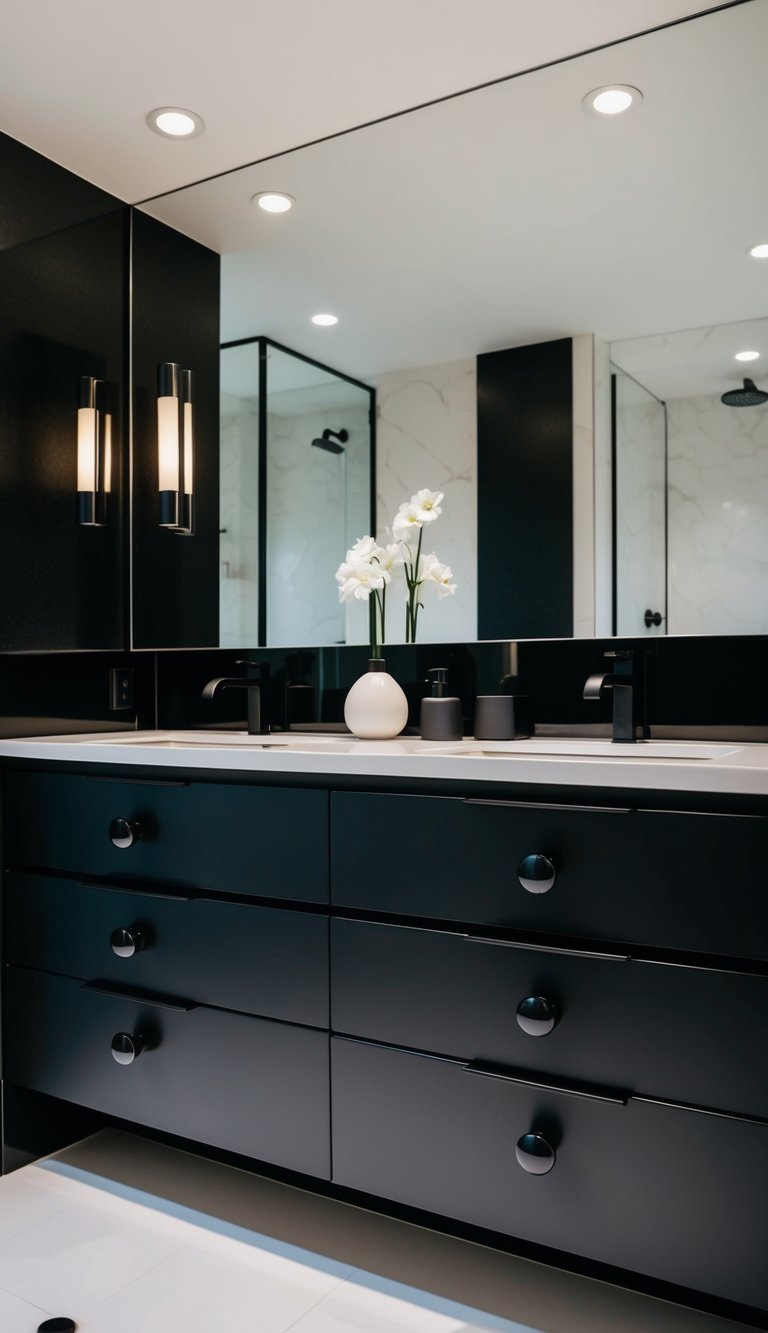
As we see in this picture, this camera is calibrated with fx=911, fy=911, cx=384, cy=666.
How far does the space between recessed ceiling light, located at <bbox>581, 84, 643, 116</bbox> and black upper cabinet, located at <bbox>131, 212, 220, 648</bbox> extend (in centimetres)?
91

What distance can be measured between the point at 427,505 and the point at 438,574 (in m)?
0.15

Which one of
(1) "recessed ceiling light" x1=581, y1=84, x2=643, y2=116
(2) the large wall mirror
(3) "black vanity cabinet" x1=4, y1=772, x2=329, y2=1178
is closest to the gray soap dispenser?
(2) the large wall mirror

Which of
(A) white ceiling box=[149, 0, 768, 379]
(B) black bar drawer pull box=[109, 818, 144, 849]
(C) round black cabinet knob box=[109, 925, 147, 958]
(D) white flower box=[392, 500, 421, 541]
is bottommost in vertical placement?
(C) round black cabinet knob box=[109, 925, 147, 958]

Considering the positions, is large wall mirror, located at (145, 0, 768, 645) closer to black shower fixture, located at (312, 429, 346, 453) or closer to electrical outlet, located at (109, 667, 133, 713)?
black shower fixture, located at (312, 429, 346, 453)

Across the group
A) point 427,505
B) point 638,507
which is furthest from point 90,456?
point 638,507

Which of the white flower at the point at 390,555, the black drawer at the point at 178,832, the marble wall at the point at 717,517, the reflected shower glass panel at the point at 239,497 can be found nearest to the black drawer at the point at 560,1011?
the black drawer at the point at 178,832

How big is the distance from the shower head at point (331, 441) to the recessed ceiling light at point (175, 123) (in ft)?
2.16

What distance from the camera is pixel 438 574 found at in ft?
6.25

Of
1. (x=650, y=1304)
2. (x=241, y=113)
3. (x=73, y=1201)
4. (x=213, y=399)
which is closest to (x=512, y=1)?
(x=241, y=113)

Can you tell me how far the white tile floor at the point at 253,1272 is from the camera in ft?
4.30

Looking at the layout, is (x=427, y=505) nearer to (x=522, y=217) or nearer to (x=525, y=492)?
(x=525, y=492)

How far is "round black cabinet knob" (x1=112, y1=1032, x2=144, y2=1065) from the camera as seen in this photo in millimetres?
1585

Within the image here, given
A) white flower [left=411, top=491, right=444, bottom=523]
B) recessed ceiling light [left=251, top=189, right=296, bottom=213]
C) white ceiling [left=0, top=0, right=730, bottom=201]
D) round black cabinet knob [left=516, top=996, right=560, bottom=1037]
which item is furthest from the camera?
recessed ceiling light [left=251, top=189, right=296, bottom=213]

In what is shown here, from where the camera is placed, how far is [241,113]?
1.83 metres
